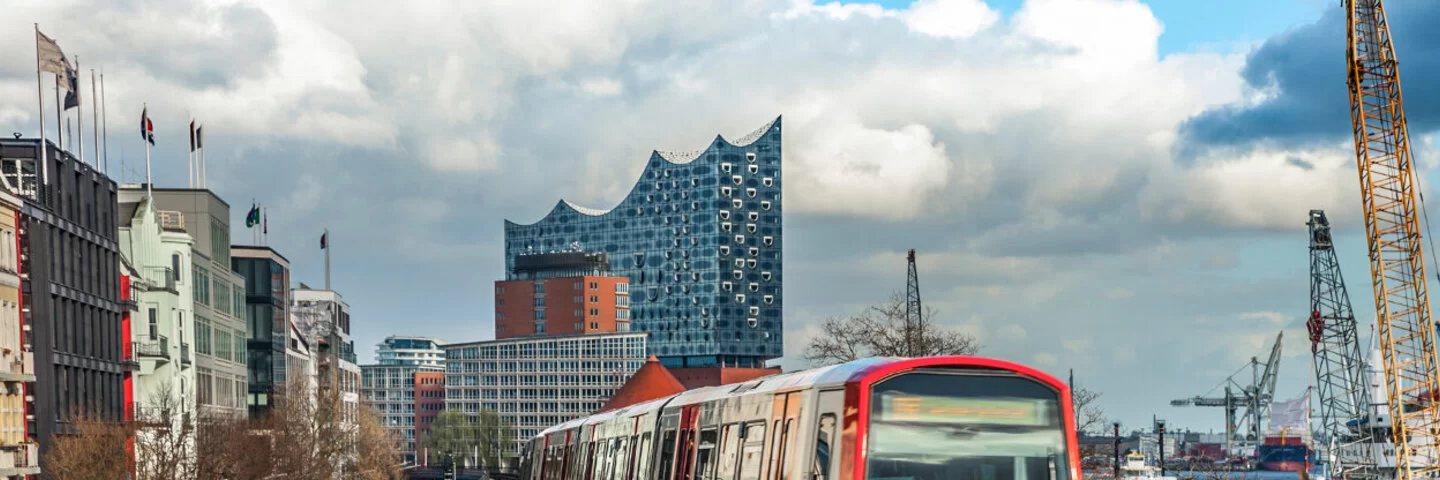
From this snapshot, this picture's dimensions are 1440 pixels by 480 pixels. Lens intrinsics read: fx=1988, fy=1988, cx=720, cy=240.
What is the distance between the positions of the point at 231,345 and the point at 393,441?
3119 cm

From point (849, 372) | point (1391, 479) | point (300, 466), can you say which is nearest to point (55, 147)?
point (300, 466)

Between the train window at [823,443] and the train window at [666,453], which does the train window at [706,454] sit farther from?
the train window at [823,443]

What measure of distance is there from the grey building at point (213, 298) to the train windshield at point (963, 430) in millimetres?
74903

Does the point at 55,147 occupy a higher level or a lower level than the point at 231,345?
higher

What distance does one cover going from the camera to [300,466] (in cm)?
9150

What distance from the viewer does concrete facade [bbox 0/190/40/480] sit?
205 ft

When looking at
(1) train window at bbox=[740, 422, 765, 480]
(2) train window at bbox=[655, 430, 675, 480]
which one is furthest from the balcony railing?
(1) train window at bbox=[740, 422, 765, 480]

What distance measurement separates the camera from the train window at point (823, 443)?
26500 mm

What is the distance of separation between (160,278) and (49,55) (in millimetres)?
22248

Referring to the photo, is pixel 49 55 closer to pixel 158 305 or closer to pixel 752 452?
pixel 158 305

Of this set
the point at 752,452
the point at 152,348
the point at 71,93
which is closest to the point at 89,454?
the point at 71,93

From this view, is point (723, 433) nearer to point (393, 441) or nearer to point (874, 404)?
point (874, 404)

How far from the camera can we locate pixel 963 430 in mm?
25938

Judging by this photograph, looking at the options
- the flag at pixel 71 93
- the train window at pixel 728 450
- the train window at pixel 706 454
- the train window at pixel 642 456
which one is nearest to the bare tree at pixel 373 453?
the flag at pixel 71 93
